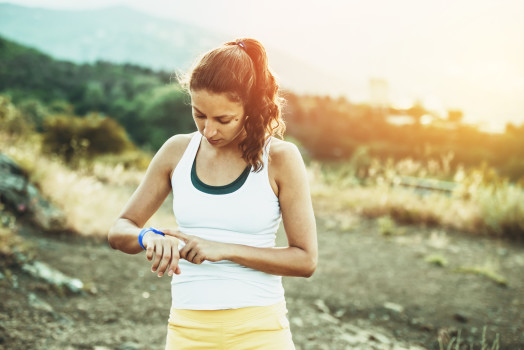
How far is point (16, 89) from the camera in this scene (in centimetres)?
3969

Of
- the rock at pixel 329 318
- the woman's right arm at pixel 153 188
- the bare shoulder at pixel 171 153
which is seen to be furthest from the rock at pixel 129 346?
the bare shoulder at pixel 171 153

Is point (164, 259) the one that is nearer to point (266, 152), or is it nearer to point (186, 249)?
point (186, 249)

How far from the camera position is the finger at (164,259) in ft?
4.23

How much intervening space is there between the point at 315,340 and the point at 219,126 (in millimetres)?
2670

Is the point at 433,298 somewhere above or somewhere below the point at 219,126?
below

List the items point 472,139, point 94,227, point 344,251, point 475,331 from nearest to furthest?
point 475,331 < point 94,227 < point 344,251 < point 472,139

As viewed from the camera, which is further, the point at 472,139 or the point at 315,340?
the point at 472,139

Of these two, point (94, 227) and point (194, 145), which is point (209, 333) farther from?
point (94, 227)

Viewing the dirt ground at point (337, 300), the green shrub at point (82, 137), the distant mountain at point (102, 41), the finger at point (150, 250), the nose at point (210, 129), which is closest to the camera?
the finger at point (150, 250)

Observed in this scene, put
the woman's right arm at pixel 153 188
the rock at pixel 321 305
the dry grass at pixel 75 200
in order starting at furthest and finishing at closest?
the dry grass at pixel 75 200 → the rock at pixel 321 305 → the woman's right arm at pixel 153 188

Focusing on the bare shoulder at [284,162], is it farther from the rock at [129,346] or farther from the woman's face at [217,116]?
the rock at [129,346]

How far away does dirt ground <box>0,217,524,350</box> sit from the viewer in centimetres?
341

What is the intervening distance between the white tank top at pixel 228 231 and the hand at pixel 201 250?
3.7 inches

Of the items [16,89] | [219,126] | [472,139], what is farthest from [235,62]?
[16,89]
